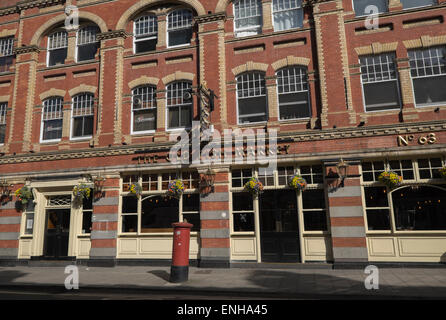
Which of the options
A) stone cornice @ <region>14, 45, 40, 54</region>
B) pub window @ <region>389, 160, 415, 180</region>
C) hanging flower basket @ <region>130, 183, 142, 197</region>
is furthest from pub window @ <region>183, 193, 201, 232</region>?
stone cornice @ <region>14, 45, 40, 54</region>

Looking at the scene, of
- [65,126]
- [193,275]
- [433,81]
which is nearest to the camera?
[193,275]

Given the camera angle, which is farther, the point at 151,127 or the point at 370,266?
the point at 151,127

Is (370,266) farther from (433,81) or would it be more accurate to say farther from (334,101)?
(433,81)

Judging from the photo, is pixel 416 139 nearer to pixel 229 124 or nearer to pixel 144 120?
pixel 229 124

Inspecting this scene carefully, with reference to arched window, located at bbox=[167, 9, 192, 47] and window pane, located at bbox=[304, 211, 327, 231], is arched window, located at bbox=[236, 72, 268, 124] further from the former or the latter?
window pane, located at bbox=[304, 211, 327, 231]

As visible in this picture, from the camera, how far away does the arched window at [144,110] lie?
1477 cm

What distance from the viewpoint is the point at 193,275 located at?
10.9 m

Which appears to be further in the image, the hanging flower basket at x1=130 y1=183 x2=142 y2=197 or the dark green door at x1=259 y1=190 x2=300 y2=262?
the hanging flower basket at x1=130 y1=183 x2=142 y2=197

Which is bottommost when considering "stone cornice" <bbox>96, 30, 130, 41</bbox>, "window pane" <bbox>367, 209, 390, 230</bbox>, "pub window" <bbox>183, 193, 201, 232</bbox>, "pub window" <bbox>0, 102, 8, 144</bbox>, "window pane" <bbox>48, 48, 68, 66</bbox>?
"window pane" <bbox>367, 209, 390, 230</bbox>

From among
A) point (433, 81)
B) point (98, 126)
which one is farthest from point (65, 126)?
point (433, 81)

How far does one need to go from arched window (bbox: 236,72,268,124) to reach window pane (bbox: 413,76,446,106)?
18.4 feet

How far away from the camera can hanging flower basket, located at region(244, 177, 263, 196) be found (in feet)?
40.7

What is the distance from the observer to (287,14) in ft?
46.1
